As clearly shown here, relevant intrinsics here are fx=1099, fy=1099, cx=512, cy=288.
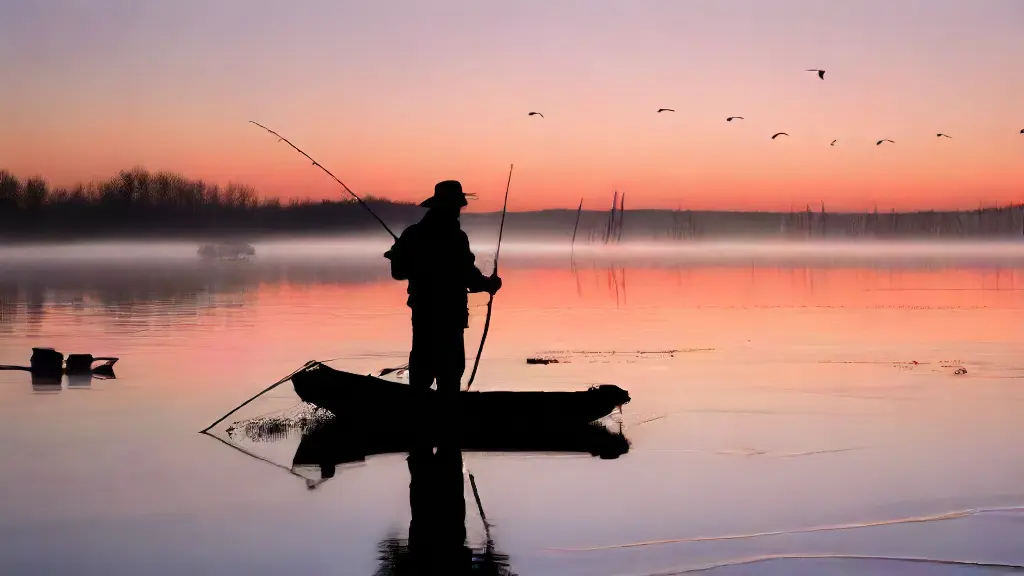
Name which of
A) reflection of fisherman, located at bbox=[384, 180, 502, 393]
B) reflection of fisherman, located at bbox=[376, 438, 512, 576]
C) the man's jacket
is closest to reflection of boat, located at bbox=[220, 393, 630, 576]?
reflection of fisherman, located at bbox=[376, 438, 512, 576]

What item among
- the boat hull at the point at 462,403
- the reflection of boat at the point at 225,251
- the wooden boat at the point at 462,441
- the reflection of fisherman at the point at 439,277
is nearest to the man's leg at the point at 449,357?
the reflection of fisherman at the point at 439,277

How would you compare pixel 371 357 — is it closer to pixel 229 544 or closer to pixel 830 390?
pixel 830 390

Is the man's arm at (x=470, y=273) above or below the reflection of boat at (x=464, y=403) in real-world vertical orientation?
above

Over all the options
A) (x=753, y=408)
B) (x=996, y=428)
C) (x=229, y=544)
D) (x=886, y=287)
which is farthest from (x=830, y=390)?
(x=886, y=287)

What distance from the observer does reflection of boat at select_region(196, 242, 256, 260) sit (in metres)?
145

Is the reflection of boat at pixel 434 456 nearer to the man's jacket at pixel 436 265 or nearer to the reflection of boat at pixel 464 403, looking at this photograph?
the reflection of boat at pixel 464 403

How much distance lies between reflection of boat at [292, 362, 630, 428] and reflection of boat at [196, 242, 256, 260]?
442 ft

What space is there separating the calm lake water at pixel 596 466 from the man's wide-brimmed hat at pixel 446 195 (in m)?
2.54

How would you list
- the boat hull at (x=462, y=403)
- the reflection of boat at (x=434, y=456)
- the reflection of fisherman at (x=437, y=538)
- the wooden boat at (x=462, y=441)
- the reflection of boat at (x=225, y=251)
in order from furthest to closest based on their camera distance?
1. the reflection of boat at (x=225, y=251)
2. the boat hull at (x=462, y=403)
3. the wooden boat at (x=462, y=441)
4. the reflection of boat at (x=434, y=456)
5. the reflection of fisherman at (x=437, y=538)

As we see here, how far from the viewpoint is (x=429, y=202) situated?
424 inches

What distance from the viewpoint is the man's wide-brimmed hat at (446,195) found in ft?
34.9

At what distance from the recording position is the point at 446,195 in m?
10.7

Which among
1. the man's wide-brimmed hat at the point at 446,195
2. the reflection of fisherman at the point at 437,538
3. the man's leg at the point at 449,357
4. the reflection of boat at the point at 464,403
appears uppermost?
the man's wide-brimmed hat at the point at 446,195

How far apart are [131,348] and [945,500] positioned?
16.5 metres
